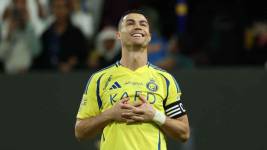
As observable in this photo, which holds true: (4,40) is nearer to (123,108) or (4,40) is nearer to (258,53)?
(258,53)

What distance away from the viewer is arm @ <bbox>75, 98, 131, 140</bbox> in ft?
18.8

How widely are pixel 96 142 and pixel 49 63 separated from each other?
112 centimetres

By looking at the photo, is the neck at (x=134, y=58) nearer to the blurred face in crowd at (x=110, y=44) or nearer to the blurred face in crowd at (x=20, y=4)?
the blurred face in crowd at (x=110, y=44)

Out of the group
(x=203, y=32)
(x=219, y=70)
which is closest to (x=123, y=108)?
(x=219, y=70)

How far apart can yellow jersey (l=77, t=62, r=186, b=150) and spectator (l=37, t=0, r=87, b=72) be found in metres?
3.94

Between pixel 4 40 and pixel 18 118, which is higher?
pixel 4 40

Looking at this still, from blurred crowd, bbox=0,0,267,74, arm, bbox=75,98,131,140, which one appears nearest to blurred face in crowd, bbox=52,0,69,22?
blurred crowd, bbox=0,0,267,74

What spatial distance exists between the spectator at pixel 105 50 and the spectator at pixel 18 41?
2.29ft

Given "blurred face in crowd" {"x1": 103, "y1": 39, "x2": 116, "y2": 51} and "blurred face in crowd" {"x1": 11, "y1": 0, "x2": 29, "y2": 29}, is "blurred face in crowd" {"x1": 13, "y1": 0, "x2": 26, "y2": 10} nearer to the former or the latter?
"blurred face in crowd" {"x1": 11, "y1": 0, "x2": 29, "y2": 29}

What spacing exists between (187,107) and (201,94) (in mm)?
229

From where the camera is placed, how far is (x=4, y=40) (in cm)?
1009

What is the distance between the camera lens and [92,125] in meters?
5.91

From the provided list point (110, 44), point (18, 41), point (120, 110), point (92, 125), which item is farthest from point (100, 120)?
point (18, 41)

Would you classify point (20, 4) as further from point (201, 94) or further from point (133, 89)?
point (133, 89)
